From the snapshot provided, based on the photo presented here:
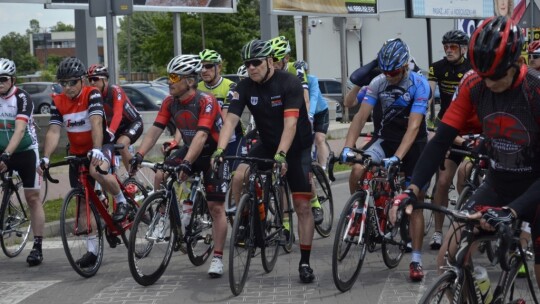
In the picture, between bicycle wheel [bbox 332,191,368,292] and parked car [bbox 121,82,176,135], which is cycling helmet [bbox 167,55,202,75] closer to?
bicycle wheel [bbox 332,191,368,292]

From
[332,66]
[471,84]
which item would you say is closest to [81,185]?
[471,84]

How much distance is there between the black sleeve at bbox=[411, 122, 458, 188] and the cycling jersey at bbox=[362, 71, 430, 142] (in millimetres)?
3143

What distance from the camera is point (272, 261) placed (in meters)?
8.53

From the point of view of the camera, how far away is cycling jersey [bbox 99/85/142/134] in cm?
1003

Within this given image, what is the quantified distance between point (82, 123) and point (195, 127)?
1.08 metres

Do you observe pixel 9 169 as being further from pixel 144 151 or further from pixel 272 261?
pixel 272 261

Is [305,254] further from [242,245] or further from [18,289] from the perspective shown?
[18,289]

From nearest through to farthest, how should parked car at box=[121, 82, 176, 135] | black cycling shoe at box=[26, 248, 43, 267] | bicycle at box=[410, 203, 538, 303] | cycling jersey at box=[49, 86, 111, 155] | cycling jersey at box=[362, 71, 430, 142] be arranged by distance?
bicycle at box=[410, 203, 538, 303] → cycling jersey at box=[362, 71, 430, 142] → cycling jersey at box=[49, 86, 111, 155] → black cycling shoe at box=[26, 248, 43, 267] → parked car at box=[121, 82, 176, 135]

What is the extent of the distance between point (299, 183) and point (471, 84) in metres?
3.24

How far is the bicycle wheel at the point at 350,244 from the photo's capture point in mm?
7516

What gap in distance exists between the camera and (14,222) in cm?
1002

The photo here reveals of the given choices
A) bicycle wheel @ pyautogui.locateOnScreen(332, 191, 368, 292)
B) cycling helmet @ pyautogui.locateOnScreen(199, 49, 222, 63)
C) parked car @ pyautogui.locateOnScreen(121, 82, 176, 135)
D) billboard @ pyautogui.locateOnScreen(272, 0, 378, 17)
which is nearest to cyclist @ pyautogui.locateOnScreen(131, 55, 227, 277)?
bicycle wheel @ pyautogui.locateOnScreen(332, 191, 368, 292)

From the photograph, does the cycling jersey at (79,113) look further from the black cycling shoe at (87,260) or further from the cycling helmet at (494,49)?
the cycling helmet at (494,49)

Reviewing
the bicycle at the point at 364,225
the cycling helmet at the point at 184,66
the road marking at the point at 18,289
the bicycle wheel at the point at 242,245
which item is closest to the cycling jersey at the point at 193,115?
the cycling helmet at the point at 184,66
